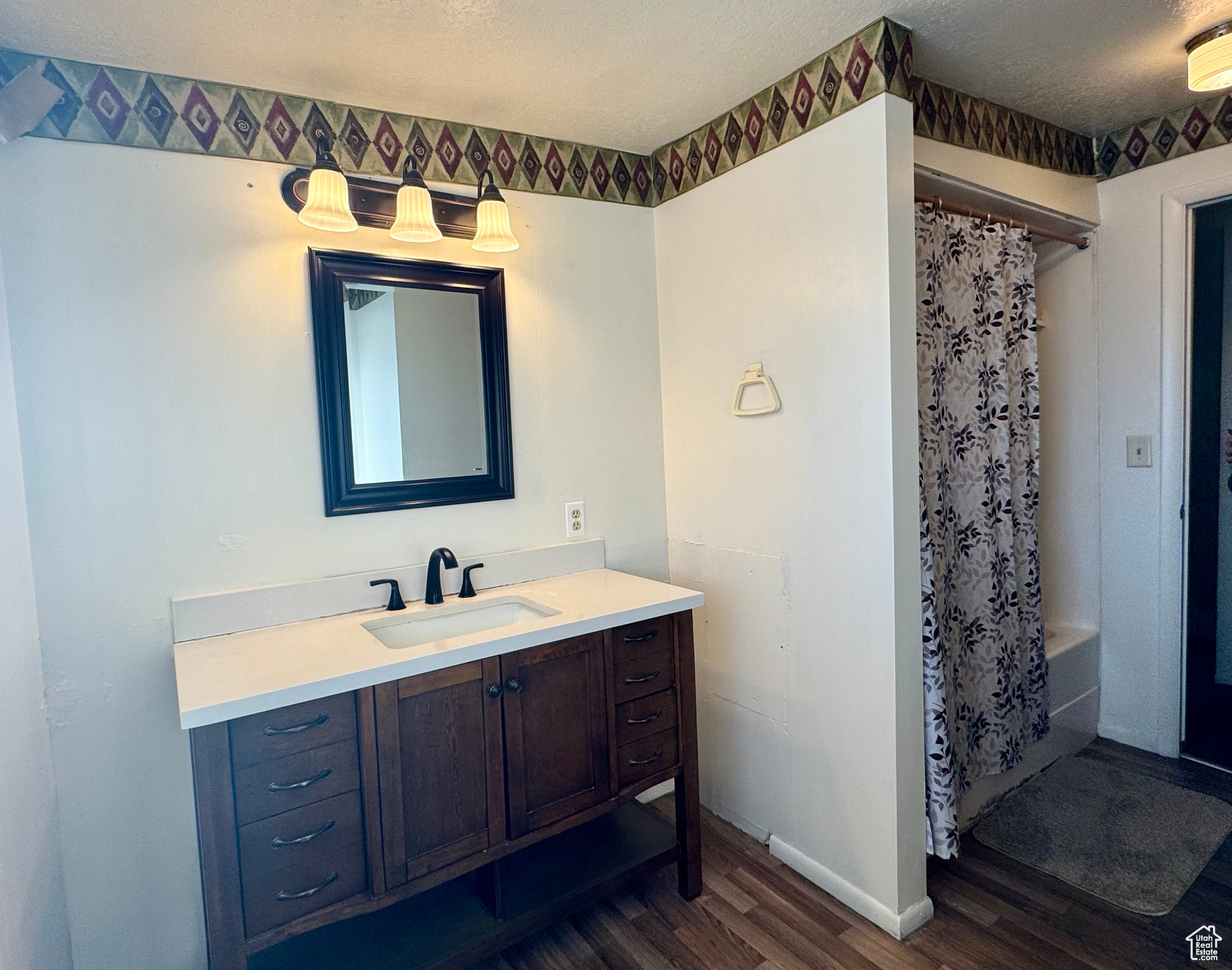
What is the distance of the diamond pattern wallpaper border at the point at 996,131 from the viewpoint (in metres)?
2.06

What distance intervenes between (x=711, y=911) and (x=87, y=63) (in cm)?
270

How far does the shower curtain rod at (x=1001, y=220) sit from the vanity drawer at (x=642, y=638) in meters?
1.49

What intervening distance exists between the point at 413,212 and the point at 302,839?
151 centimetres

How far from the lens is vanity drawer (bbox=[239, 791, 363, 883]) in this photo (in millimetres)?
1387

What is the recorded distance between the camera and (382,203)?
78.0 inches

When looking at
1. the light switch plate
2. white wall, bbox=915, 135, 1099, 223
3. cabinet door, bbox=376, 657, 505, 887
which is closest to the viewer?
cabinet door, bbox=376, 657, 505, 887

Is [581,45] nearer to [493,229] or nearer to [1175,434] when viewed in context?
[493,229]

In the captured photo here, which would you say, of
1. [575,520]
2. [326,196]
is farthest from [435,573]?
[326,196]

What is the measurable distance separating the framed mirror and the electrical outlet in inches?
9.4

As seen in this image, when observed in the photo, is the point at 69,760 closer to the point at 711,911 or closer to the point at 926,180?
the point at 711,911

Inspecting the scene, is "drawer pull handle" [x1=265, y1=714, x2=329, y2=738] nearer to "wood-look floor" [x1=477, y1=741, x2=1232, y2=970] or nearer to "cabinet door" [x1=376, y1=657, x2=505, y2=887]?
"cabinet door" [x1=376, y1=657, x2=505, y2=887]

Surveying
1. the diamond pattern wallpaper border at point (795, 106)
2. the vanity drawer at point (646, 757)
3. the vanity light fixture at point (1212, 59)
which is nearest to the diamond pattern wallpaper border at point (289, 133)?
the diamond pattern wallpaper border at point (795, 106)

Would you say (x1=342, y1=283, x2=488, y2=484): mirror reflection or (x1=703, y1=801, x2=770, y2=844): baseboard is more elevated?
(x1=342, y1=283, x2=488, y2=484): mirror reflection

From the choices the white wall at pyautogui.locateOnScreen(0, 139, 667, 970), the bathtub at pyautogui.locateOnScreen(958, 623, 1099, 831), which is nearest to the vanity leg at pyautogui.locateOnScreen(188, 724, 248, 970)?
the white wall at pyautogui.locateOnScreen(0, 139, 667, 970)
